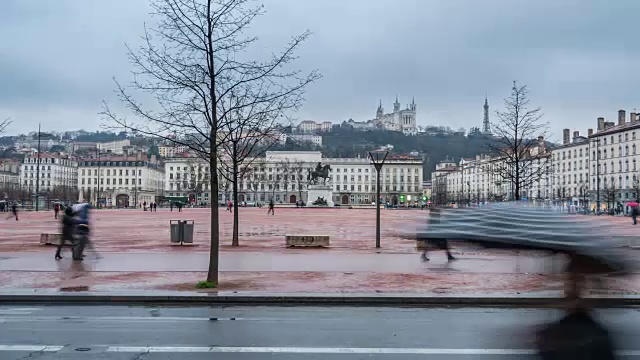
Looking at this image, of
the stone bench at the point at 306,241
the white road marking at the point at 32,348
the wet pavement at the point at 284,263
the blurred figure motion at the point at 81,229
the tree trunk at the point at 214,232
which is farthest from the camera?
the stone bench at the point at 306,241

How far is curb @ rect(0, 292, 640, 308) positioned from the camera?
13.2 m

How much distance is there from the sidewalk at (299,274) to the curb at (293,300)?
0.58 meters

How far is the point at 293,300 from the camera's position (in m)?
13.3

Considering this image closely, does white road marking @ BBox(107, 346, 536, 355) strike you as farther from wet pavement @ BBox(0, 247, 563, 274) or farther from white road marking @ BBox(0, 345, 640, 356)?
wet pavement @ BBox(0, 247, 563, 274)

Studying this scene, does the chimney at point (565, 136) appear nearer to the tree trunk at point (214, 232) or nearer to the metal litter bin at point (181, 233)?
the metal litter bin at point (181, 233)

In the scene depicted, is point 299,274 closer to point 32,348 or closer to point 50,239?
point 32,348

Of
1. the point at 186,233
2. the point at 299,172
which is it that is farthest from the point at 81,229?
the point at 299,172

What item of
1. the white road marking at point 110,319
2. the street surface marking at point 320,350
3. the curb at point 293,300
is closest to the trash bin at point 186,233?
A: the curb at point 293,300

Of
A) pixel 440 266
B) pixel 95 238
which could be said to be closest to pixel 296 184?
pixel 95 238

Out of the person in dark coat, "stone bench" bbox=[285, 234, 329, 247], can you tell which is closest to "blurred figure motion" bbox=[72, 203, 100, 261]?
the person in dark coat

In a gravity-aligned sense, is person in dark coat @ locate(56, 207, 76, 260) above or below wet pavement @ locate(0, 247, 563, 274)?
above

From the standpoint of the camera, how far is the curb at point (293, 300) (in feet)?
43.3

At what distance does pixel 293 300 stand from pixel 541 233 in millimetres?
5775

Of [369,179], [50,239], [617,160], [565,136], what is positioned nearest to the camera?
[50,239]
